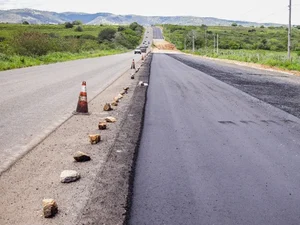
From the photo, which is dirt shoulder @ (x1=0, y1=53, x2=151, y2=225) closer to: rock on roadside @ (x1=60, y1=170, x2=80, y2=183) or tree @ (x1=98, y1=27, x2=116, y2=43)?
rock on roadside @ (x1=60, y1=170, x2=80, y2=183)

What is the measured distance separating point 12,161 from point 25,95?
24.6 feet

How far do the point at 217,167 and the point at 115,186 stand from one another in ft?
5.20

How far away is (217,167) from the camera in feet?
17.8

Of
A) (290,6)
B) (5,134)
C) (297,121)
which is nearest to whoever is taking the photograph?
(5,134)

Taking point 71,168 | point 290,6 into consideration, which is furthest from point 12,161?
point 290,6

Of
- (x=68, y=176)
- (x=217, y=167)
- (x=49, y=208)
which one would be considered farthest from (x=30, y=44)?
(x=49, y=208)

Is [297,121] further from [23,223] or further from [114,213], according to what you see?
[23,223]

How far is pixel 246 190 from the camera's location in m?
4.59

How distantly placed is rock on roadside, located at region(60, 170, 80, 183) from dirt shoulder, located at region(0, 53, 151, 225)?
7 cm

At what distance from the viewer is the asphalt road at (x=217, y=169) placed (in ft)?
12.9

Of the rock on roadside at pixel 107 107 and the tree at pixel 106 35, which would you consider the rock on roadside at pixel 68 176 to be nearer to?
the rock on roadside at pixel 107 107

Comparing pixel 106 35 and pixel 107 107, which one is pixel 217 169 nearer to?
pixel 107 107

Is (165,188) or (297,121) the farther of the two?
(297,121)

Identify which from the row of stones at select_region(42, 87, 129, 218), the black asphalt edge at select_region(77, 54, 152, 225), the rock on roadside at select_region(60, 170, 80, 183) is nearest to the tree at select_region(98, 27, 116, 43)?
the row of stones at select_region(42, 87, 129, 218)
